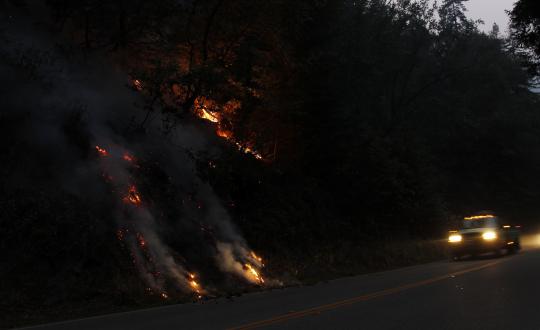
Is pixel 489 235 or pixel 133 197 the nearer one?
pixel 133 197

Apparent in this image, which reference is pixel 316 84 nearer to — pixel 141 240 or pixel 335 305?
pixel 141 240

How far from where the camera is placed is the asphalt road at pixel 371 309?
9.46 meters

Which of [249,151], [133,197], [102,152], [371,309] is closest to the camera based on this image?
[371,309]

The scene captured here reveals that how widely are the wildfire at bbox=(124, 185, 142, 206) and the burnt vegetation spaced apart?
0.39 meters

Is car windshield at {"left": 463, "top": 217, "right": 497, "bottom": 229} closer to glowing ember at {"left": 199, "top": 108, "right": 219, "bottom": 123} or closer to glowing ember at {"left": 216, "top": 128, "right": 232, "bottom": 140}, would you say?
glowing ember at {"left": 216, "top": 128, "right": 232, "bottom": 140}

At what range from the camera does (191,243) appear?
1755 cm

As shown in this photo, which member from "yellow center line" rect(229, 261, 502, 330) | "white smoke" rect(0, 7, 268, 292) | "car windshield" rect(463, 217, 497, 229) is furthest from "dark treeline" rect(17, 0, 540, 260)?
"yellow center line" rect(229, 261, 502, 330)

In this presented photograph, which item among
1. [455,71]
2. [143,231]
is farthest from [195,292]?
[455,71]

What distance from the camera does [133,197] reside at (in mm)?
16422

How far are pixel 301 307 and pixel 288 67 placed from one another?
13.6m

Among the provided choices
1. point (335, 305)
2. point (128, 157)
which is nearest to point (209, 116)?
point (128, 157)

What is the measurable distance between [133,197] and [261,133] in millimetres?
8300

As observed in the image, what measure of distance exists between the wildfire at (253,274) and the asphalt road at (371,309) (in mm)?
1835

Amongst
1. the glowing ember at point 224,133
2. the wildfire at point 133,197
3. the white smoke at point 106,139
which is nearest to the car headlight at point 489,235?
the white smoke at point 106,139
